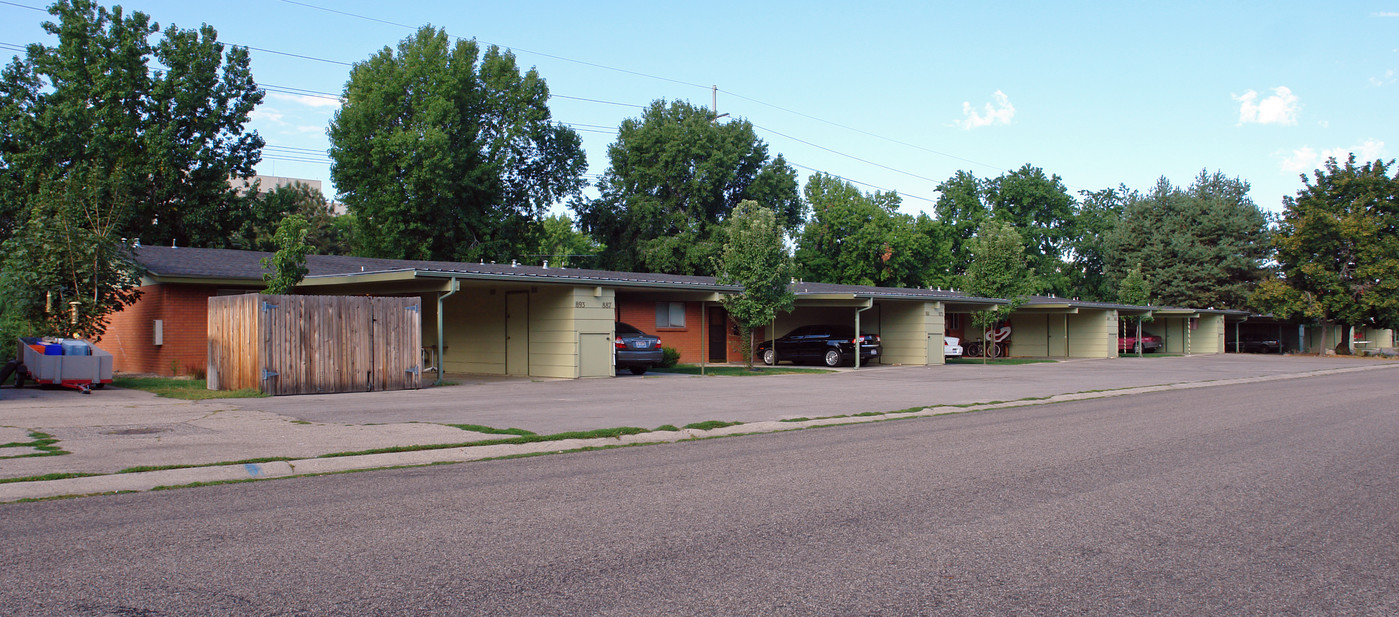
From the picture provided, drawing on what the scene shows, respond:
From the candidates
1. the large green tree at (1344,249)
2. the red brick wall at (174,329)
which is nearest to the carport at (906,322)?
the red brick wall at (174,329)

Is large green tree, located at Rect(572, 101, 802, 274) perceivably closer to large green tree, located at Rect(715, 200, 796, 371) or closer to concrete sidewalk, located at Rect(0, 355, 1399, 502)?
large green tree, located at Rect(715, 200, 796, 371)

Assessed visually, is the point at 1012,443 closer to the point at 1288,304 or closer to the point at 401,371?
the point at 401,371

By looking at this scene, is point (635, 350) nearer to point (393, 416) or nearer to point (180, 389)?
point (180, 389)

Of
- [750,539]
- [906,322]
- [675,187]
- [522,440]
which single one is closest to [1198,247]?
[675,187]

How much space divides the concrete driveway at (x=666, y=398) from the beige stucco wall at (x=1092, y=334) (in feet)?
→ 57.1

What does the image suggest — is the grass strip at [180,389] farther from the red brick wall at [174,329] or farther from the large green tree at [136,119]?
the large green tree at [136,119]

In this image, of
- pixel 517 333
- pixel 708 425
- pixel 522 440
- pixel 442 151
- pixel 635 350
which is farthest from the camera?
pixel 442 151

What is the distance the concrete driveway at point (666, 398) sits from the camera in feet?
43.0

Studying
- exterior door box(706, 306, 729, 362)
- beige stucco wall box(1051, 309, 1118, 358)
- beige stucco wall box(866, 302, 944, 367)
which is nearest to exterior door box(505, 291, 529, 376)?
exterior door box(706, 306, 729, 362)

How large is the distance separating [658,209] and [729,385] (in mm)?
34189

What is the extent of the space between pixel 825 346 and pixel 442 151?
20289 millimetres

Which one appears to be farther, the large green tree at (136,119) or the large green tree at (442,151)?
the large green tree at (442,151)

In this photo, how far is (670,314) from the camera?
3072 cm

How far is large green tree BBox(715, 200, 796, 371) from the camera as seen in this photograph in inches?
1040
